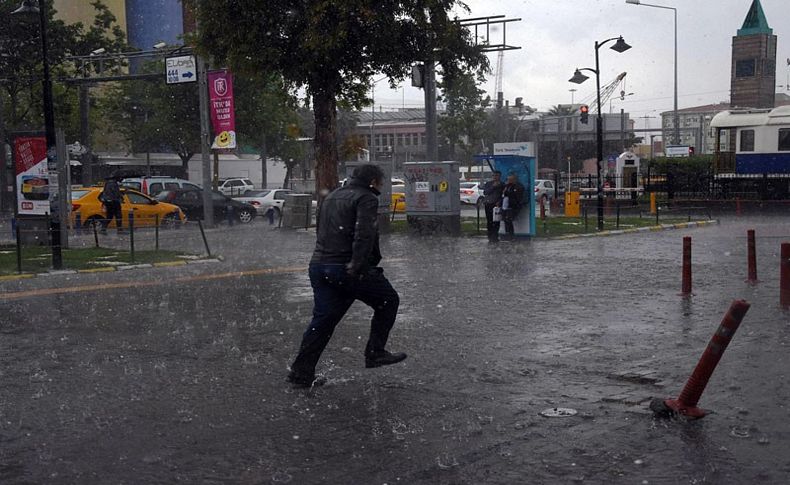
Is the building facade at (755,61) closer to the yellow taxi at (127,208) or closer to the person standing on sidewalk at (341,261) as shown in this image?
the yellow taxi at (127,208)

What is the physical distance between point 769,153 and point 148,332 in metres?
35.6

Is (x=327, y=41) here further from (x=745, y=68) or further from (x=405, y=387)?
(x=745, y=68)

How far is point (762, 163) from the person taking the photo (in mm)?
39688

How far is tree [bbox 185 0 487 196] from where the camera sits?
22.2m

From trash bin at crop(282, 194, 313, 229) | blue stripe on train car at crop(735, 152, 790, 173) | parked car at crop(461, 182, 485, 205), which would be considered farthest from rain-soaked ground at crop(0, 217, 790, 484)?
parked car at crop(461, 182, 485, 205)

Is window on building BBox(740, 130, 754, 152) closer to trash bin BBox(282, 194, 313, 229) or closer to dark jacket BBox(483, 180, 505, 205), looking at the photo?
trash bin BBox(282, 194, 313, 229)

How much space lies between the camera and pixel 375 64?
958 inches

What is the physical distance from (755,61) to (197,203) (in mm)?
39703

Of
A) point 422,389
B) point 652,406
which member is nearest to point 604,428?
point 652,406

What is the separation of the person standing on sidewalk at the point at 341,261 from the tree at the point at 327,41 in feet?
50.3

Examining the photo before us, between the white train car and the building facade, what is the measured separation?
17.7m

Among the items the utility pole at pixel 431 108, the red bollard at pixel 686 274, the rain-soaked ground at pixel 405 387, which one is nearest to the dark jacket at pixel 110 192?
the utility pole at pixel 431 108

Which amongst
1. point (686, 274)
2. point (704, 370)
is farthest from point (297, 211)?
point (704, 370)

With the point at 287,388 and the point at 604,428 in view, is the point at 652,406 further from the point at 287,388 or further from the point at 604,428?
the point at 287,388
